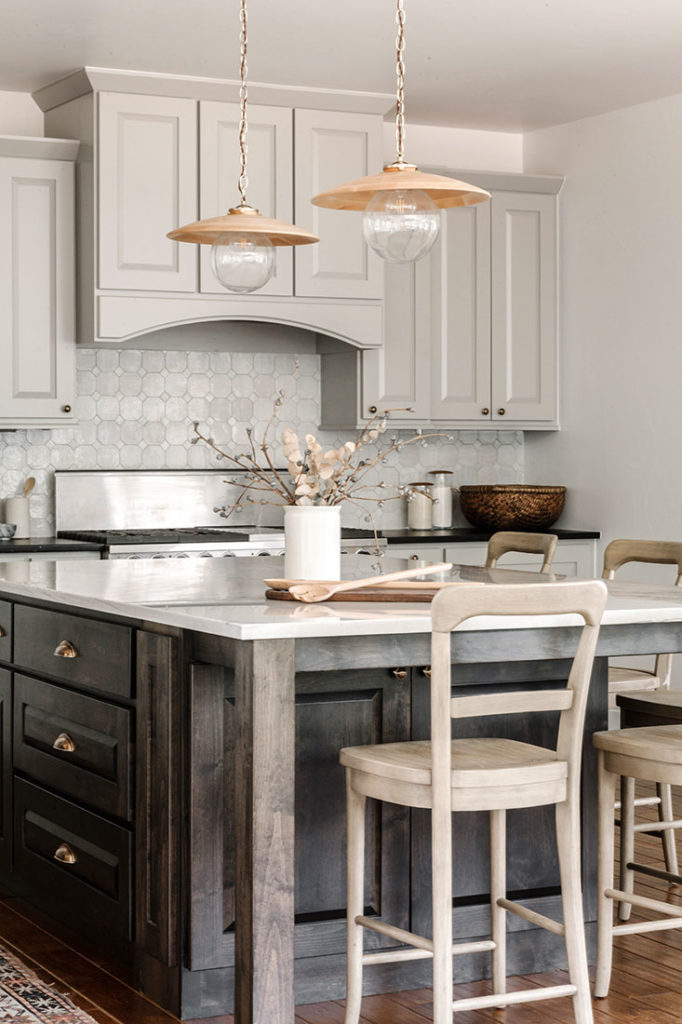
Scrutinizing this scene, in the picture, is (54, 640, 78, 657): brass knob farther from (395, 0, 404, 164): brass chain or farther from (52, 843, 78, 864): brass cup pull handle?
(395, 0, 404, 164): brass chain

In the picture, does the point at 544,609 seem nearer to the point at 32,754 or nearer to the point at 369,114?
the point at 32,754

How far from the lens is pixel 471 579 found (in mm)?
3588

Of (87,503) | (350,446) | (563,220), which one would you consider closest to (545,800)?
(350,446)

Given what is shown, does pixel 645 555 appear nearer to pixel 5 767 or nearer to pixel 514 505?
pixel 5 767

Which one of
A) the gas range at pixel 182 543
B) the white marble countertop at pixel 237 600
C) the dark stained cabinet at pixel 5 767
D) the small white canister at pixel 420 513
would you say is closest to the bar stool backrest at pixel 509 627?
the white marble countertop at pixel 237 600

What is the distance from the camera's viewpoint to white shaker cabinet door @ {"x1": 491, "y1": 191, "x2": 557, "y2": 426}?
20.9 ft

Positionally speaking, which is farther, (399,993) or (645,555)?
(645,555)

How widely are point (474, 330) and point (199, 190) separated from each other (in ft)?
4.70

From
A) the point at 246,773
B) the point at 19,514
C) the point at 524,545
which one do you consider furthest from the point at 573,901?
the point at 19,514

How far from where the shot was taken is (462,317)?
20.6 ft

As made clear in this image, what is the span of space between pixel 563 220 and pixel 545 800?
428 centimetres

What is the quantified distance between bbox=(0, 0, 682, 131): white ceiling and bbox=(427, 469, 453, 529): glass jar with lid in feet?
5.54

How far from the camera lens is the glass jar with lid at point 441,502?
6.58 m

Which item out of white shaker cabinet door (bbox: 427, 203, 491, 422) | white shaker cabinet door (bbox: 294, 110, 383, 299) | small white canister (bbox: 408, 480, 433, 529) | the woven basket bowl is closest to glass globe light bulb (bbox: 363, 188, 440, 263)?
white shaker cabinet door (bbox: 294, 110, 383, 299)
